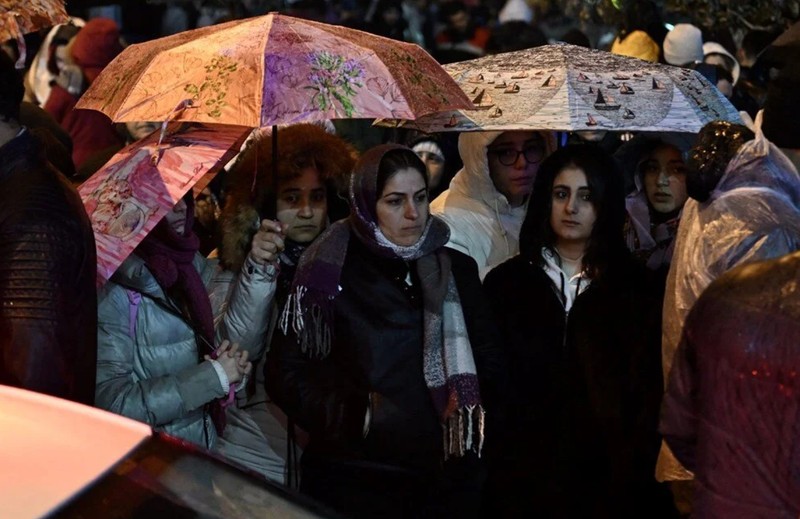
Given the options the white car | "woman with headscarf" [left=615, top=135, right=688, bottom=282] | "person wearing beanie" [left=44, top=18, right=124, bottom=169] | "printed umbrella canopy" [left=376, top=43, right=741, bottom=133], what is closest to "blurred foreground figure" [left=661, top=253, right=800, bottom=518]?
the white car

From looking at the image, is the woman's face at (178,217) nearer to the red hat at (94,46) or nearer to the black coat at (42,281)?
the black coat at (42,281)

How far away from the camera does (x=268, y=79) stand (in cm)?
507

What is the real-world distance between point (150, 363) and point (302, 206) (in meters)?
1.19

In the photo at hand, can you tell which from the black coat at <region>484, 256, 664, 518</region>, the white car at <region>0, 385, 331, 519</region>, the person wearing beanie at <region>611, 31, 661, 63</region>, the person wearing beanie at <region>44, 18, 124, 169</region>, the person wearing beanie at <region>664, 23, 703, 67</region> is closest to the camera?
the white car at <region>0, 385, 331, 519</region>

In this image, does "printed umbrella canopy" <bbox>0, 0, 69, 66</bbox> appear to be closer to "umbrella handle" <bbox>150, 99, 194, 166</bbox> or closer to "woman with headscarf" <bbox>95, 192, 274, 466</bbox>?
"umbrella handle" <bbox>150, 99, 194, 166</bbox>

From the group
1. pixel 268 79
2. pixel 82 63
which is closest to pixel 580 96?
pixel 268 79

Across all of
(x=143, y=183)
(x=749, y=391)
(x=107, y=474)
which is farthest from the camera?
(x=143, y=183)

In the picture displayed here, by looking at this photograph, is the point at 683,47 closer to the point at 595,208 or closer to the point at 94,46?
the point at 94,46

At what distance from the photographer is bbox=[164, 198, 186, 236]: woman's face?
514cm

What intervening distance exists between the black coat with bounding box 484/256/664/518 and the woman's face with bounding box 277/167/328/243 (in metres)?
0.85

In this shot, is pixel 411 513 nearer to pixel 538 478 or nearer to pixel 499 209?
pixel 538 478

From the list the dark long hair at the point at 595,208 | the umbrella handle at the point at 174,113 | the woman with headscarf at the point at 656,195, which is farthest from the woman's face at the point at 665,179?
the umbrella handle at the point at 174,113

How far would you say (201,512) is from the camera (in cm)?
269

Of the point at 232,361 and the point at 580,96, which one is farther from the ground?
the point at 580,96
